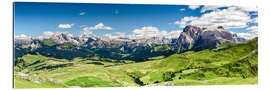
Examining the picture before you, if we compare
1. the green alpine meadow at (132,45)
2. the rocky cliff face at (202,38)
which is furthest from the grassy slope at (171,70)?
the rocky cliff face at (202,38)

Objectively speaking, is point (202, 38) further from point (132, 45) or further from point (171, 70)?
point (132, 45)

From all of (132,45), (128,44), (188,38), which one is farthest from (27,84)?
(188,38)

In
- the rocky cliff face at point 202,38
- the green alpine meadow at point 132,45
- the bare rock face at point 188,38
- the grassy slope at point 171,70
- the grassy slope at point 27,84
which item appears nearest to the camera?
the grassy slope at point 27,84

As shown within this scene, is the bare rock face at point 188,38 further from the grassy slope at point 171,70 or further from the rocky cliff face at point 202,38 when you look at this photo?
the grassy slope at point 171,70

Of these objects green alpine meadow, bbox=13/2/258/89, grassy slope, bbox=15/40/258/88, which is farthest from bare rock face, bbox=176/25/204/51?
grassy slope, bbox=15/40/258/88

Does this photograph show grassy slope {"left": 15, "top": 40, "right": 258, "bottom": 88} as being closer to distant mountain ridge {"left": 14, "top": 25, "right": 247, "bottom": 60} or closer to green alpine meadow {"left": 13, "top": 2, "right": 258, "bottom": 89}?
green alpine meadow {"left": 13, "top": 2, "right": 258, "bottom": 89}

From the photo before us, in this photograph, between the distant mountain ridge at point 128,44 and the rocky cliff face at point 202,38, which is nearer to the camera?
the distant mountain ridge at point 128,44

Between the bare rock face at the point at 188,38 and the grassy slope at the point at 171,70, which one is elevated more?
the bare rock face at the point at 188,38
